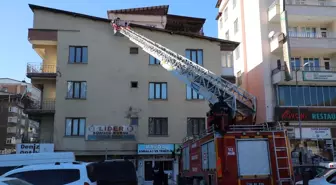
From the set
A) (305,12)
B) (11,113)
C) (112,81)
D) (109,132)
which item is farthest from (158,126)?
(11,113)

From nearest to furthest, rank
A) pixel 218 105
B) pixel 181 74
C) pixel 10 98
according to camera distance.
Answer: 1. pixel 218 105
2. pixel 181 74
3. pixel 10 98

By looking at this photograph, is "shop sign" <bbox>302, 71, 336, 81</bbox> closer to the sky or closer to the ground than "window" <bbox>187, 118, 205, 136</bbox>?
closer to the sky

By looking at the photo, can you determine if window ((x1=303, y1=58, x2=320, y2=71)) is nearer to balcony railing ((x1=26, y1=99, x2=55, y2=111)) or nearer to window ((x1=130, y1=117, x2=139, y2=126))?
window ((x1=130, y1=117, x2=139, y2=126))

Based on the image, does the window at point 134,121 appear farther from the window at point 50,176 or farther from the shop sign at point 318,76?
the window at point 50,176

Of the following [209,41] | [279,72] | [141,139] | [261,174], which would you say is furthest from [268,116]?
[261,174]

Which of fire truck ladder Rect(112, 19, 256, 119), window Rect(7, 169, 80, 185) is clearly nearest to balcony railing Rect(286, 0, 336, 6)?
fire truck ladder Rect(112, 19, 256, 119)

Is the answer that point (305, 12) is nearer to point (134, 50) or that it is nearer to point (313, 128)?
point (313, 128)

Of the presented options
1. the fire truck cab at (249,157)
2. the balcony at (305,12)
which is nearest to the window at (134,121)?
the balcony at (305,12)

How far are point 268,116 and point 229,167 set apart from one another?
19.8m

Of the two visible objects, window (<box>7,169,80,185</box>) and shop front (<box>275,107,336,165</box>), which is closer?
window (<box>7,169,80,185</box>)

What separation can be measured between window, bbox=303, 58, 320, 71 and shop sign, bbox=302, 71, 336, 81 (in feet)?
5.06

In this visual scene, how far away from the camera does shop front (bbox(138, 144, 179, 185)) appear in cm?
2859

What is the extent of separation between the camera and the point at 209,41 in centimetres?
3177

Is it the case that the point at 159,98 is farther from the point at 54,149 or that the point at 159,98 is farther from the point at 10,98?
the point at 10,98
